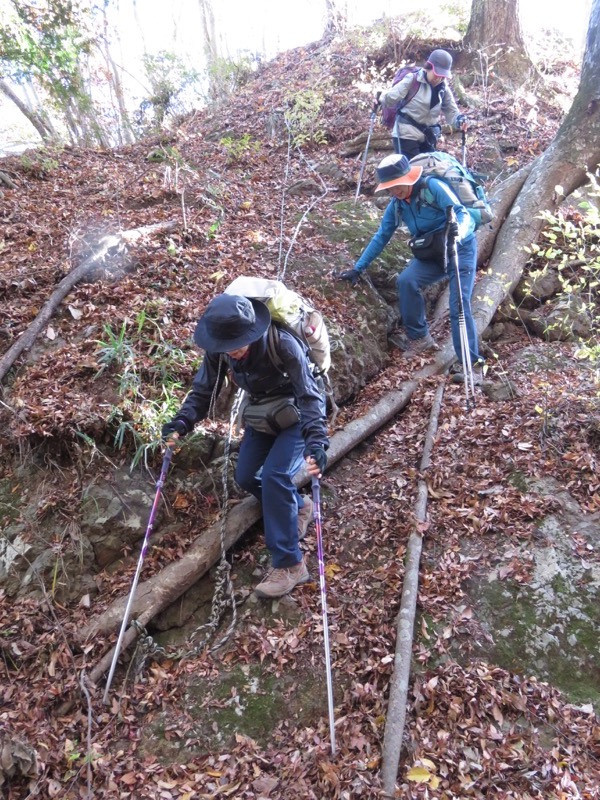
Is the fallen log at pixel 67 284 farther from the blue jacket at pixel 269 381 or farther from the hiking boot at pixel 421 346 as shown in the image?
the hiking boot at pixel 421 346

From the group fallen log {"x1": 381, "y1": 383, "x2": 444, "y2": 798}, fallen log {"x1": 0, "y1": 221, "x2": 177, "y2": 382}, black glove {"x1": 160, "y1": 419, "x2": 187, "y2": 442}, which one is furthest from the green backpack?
fallen log {"x1": 0, "y1": 221, "x2": 177, "y2": 382}

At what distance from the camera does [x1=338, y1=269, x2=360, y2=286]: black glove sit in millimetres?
7229

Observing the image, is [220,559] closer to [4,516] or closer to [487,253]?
[4,516]

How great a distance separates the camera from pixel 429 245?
628 centimetres

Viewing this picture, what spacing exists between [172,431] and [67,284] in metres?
3.14

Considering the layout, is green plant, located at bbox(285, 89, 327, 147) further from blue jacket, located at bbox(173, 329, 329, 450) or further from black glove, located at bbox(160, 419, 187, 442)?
black glove, located at bbox(160, 419, 187, 442)

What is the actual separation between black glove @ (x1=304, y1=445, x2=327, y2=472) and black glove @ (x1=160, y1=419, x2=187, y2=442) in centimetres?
117

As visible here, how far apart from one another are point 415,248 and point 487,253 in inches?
110

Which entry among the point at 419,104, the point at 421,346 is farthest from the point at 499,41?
the point at 421,346

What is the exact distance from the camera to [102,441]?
4.95 meters

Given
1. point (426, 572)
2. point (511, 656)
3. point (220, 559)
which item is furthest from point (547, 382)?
point (220, 559)

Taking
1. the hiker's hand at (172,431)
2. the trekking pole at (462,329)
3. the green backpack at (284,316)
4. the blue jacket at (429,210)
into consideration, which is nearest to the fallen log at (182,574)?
the hiker's hand at (172,431)

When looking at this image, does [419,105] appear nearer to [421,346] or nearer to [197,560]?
[421,346]

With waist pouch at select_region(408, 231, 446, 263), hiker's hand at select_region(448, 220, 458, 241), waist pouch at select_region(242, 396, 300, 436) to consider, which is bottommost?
waist pouch at select_region(242, 396, 300, 436)
